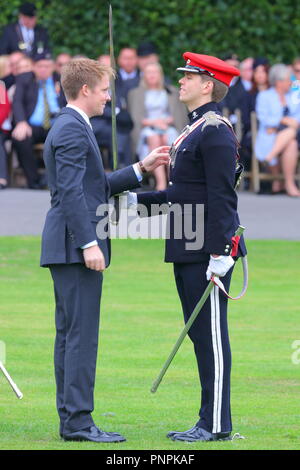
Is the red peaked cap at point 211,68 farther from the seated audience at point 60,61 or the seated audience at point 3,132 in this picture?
the seated audience at point 60,61

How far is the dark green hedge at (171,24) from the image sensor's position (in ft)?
72.0

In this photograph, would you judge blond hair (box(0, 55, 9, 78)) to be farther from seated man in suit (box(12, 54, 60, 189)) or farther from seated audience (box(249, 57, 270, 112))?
seated audience (box(249, 57, 270, 112))

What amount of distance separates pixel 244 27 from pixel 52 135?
15058 mm

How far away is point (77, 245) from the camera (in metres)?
7.34

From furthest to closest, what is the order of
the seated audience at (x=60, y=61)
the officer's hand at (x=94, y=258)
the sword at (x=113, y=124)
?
the seated audience at (x=60, y=61) < the sword at (x=113, y=124) < the officer's hand at (x=94, y=258)

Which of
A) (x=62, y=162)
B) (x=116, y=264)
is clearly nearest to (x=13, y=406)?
(x=62, y=162)

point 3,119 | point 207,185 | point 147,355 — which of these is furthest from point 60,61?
point 207,185

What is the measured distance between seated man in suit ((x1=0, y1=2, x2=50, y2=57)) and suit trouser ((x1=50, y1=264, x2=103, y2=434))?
1322cm

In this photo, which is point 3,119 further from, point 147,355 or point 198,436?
point 198,436

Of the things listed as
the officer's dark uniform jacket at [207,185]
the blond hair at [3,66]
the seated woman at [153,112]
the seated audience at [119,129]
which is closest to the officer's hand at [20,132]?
the blond hair at [3,66]

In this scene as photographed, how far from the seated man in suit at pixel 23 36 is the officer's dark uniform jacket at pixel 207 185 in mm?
13044

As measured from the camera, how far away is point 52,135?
7.47m

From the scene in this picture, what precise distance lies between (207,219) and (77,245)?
69 cm

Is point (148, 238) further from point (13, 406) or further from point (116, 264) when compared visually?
point (13, 406)
